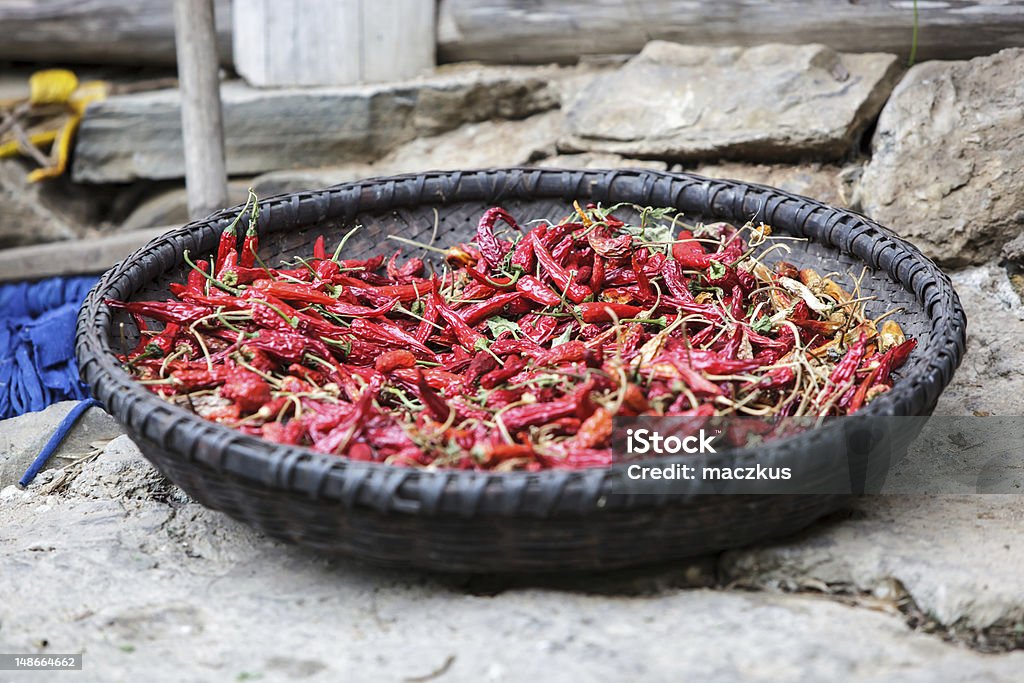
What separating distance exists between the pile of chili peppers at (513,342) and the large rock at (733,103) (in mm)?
828

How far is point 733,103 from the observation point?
152 inches

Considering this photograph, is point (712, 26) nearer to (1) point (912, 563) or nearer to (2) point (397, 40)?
(2) point (397, 40)

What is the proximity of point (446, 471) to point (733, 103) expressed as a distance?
246cm

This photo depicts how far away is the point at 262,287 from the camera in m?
2.73

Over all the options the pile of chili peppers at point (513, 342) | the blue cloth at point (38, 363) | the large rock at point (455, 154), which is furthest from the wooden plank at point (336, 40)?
the pile of chili peppers at point (513, 342)

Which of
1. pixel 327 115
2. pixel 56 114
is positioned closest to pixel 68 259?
pixel 56 114

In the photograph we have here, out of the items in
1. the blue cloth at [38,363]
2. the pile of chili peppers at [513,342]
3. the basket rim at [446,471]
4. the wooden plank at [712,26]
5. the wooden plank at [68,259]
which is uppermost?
the wooden plank at [712,26]

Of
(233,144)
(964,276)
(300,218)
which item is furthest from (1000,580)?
(233,144)

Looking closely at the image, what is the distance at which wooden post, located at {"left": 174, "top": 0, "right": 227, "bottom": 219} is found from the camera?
158 inches

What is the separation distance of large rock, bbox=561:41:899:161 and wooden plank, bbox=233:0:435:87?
0.85 m

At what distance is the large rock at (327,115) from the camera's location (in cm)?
445

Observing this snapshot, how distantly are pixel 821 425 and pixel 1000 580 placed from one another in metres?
0.46

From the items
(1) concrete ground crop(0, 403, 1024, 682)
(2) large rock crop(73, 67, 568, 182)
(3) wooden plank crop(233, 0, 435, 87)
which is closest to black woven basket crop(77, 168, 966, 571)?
(1) concrete ground crop(0, 403, 1024, 682)

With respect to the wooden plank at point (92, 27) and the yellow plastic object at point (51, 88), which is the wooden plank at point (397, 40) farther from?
the yellow plastic object at point (51, 88)
